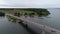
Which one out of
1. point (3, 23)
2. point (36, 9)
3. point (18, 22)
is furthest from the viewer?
point (18, 22)

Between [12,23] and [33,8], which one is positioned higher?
[33,8]

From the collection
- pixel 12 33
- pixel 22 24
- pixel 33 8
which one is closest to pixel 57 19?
pixel 22 24

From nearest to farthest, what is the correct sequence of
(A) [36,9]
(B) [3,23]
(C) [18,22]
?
(A) [36,9], (B) [3,23], (C) [18,22]

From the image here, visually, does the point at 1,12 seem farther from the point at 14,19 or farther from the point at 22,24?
the point at 22,24

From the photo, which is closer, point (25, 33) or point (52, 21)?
point (25, 33)

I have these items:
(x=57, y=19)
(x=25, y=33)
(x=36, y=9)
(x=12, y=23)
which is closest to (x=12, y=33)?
(x=25, y=33)

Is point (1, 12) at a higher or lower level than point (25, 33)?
higher

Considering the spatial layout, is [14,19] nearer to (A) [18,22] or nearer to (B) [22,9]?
(A) [18,22]

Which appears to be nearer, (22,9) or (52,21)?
(22,9)
